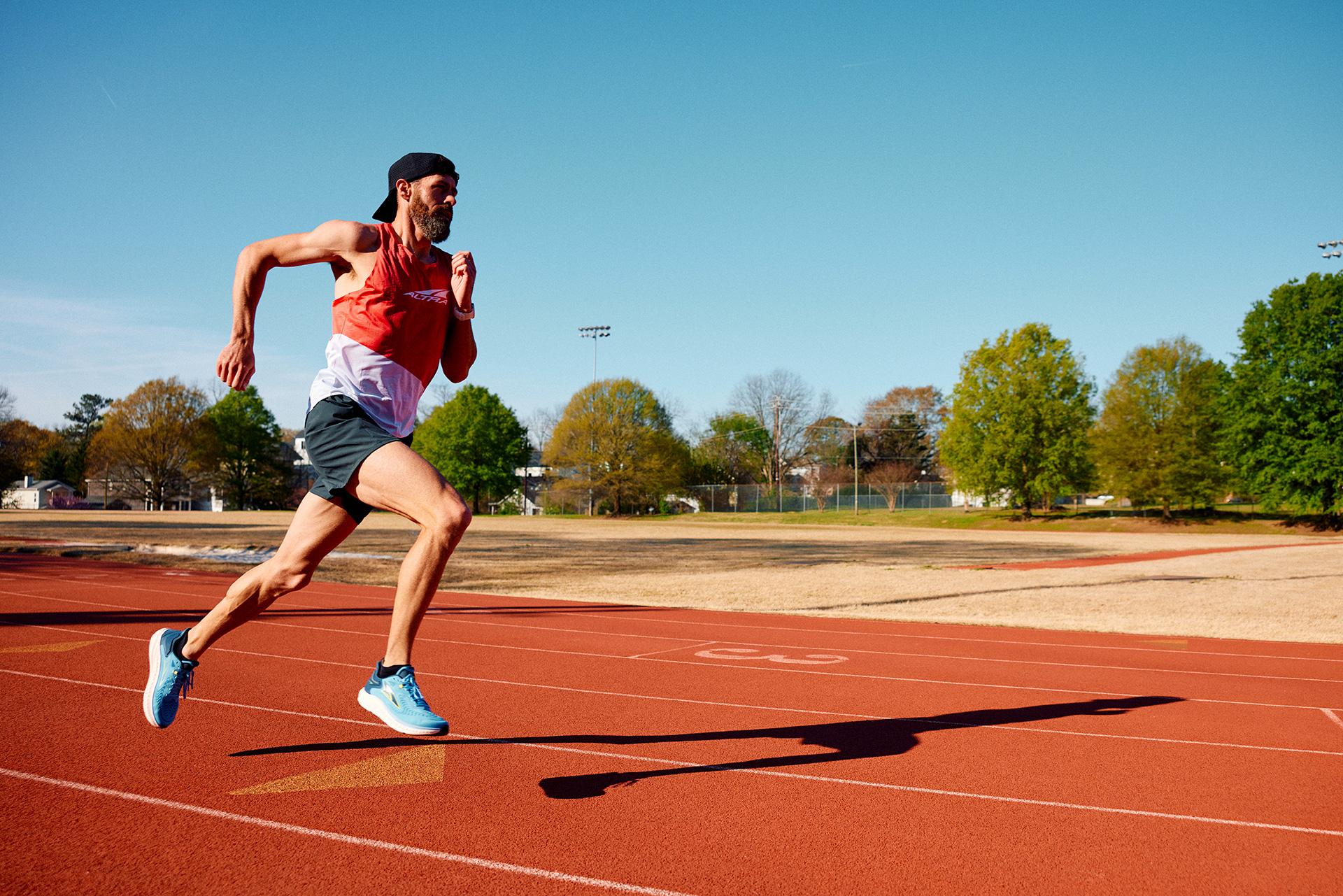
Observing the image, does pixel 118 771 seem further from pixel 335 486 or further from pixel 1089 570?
pixel 1089 570

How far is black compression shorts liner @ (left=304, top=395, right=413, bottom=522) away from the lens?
3846mm

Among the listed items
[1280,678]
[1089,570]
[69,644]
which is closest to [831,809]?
[1280,678]

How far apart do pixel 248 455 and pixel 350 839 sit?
291 ft

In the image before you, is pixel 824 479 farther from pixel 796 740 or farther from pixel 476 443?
pixel 796 740

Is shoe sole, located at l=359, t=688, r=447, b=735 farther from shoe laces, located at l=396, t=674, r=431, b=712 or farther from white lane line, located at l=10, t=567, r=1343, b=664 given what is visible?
white lane line, located at l=10, t=567, r=1343, b=664

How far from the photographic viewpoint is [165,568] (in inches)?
672

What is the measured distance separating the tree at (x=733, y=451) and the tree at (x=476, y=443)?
1690cm

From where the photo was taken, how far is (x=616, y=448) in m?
71.8

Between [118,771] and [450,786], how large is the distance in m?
1.51

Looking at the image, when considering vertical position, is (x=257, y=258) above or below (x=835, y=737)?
above

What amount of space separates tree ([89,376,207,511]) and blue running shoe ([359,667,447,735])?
3248 inches

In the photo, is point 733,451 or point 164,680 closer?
point 164,680

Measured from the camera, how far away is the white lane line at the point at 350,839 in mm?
3021

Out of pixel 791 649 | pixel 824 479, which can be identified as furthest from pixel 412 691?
pixel 824 479
